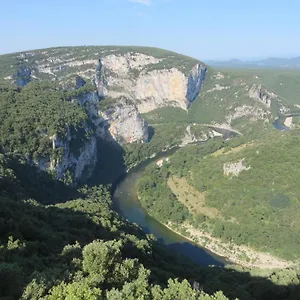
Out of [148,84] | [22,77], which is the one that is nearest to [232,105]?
[148,84]

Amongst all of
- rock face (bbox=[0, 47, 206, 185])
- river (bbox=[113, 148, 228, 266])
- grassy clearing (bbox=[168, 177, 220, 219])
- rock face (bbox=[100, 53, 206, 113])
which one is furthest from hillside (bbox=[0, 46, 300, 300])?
river (bbox=[113, 148, 228, 266])

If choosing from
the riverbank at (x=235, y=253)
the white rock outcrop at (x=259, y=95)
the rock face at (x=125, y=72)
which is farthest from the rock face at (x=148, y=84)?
the riverbank at (x=235, y=253)

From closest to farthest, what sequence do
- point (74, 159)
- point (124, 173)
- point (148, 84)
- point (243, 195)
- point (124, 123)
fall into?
point (243, 195) < point (74, 159) < point (124, 173) < point (124, 123) < point (148, 84)

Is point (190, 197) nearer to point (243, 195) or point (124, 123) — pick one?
point (243, 195)

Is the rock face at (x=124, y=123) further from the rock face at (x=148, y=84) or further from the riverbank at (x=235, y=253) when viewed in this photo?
the riverbank at (x=235, y=253)

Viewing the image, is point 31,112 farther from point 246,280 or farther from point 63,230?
point 246,280

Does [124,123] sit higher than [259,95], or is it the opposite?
[259,95]

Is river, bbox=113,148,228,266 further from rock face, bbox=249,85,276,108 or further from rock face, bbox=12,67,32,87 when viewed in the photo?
rock face, bbox=249,85,276,108
